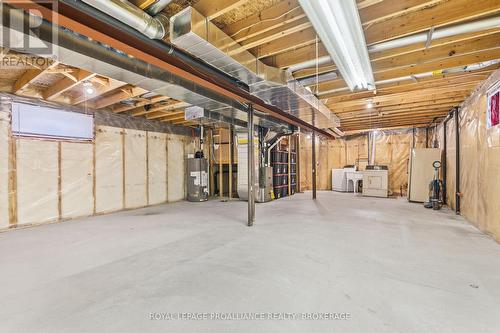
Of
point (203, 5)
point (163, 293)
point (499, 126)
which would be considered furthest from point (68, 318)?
point (499, 126)

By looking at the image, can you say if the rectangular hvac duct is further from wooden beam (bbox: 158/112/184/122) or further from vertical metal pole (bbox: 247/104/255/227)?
wooden beam (bbox: 158/112/184/122)

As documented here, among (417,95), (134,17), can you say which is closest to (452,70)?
(417,95)

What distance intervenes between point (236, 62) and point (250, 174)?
1987 millimetres

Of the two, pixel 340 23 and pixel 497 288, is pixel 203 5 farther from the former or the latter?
pixel 497 288

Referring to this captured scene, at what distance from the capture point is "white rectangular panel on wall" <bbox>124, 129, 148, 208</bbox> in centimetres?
545

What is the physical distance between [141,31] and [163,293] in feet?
6.91

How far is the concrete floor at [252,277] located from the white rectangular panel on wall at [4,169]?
1.20 feet

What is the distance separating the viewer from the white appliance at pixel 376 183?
7.01 metres

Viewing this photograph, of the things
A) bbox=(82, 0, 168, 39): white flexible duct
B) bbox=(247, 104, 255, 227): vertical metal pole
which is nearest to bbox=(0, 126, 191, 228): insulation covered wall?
bbox=(247, 104, 255, 227): vertical metal pole

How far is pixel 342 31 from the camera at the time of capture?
1.85 m

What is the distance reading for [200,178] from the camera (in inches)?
257

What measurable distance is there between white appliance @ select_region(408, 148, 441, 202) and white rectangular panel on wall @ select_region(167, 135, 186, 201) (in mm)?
6441

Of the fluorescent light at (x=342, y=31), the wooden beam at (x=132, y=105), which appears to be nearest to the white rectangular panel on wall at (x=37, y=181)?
the wooden beam at (x=132, y=105)

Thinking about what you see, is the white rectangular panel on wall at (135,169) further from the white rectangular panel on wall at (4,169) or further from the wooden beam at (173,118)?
the white rectangular panel on wall at (4,169)
